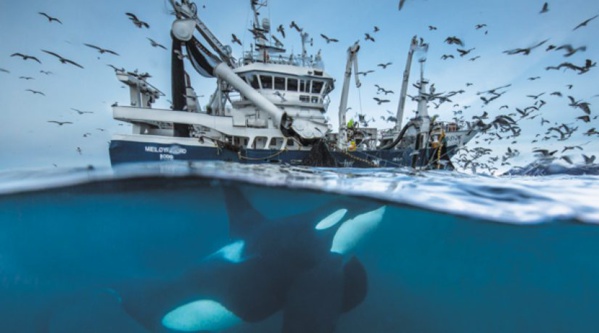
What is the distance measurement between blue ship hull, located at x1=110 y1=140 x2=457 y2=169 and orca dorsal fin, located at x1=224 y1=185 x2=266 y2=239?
26.4 ft

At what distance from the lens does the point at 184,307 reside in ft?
11.8

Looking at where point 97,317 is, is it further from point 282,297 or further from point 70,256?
point 282,297

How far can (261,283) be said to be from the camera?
4559 mm

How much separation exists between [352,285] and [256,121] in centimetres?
1367

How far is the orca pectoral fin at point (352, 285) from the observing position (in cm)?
449

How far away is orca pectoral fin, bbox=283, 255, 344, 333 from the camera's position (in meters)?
3.67

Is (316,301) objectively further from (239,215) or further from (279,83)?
(279,83)

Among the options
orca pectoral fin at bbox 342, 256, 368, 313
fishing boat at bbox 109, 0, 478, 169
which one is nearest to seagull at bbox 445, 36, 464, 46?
fishing boat at bbox 109, 0, 478, 169

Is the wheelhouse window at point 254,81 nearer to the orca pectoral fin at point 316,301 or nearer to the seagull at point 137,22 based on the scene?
the seagull at point 137,22

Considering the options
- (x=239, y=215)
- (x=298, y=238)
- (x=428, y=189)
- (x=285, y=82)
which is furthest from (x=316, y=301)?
(x=285, y=82)

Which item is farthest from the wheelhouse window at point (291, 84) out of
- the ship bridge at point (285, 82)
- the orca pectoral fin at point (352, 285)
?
the orca pectoral fin at point (352, 285)

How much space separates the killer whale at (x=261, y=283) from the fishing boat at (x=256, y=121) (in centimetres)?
834

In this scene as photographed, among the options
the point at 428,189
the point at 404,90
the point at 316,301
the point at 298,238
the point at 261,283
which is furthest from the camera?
the point at 404,90

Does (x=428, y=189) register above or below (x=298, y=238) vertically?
above
